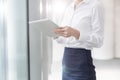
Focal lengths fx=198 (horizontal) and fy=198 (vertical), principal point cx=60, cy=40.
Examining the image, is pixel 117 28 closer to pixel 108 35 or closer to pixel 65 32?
pixel 108 35

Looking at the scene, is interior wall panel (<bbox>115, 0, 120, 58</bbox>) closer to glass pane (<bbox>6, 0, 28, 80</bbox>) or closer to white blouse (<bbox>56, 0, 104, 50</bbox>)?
white blouse (<bbox>56, 0, 104, 50</bbox>)

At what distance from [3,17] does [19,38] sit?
0.37 feet

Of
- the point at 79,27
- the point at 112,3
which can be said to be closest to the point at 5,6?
the point at 79,27

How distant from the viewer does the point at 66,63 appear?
105cm

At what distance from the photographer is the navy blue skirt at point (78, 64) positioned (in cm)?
102

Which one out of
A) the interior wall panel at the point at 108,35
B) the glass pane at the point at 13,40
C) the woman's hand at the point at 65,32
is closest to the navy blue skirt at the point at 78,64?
the woman's hand at the point at 65,32

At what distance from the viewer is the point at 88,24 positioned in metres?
0.99

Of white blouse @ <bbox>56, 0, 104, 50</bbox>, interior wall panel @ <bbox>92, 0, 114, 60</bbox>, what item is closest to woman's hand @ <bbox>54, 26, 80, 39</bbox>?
white blouse @ <bbox>56, 0, 104, 50</bbox>

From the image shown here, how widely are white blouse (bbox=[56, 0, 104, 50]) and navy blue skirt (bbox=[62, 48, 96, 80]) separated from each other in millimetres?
37

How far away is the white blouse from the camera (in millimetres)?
951

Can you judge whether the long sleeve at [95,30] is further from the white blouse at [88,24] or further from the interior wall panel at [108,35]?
the interior wall panel at [108,35]

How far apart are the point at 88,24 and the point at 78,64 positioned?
212 mm

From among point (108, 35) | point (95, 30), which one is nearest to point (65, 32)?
point (95, 30)

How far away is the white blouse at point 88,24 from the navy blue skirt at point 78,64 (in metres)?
0.04
